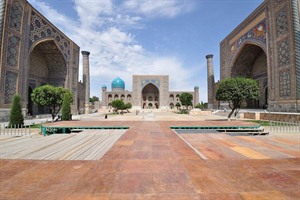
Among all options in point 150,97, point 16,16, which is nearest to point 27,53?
point 16,16

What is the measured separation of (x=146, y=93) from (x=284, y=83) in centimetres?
3983

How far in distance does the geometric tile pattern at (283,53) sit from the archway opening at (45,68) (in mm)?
26195

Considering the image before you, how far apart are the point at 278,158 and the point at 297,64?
606 inches

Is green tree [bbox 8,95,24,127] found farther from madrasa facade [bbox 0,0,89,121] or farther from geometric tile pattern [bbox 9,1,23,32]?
geometric tile pattern [bbox 9,1,23,32]

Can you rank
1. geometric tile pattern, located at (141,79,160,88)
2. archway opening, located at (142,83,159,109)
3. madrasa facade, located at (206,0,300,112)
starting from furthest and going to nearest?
archway opening, located at (142,83,159,109) < geometric tile pattern, located at (141,79,160,88) < madrasa facade, located at (206,0,300,112)

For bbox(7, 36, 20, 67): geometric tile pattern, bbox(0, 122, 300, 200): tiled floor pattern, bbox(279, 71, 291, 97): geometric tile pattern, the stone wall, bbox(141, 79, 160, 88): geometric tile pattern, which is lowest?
bbox(0, 122, 300, 200): tiled floor pattern

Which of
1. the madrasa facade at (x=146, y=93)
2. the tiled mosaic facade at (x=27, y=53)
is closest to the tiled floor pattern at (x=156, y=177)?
the tiled mosaic facade at (x=27, y=53)

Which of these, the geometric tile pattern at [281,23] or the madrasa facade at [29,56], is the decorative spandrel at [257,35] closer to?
the geometric tile pattern at [281,23]

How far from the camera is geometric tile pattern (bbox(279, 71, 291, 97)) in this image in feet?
50.5

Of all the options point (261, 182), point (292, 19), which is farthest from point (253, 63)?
point (261, 182)

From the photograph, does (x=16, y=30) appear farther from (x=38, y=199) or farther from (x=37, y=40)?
(x=38, y=199)

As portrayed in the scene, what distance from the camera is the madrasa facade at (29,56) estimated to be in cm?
1384

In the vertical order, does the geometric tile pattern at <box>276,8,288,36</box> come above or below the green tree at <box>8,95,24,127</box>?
above

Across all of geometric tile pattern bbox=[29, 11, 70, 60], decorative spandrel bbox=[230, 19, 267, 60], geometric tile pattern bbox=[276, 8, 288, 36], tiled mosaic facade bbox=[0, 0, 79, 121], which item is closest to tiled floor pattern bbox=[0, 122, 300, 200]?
tiled mosaic facade bbox=[0, 0, 79, 121]
